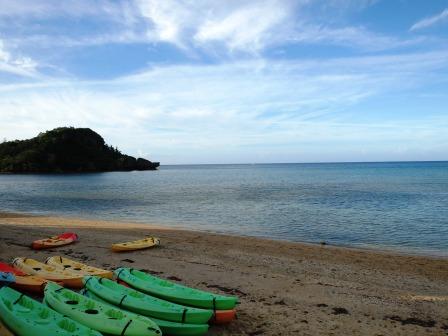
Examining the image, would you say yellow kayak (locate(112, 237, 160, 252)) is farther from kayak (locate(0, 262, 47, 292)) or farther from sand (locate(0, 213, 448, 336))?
kayak (locate(0, 262, 47, 292))

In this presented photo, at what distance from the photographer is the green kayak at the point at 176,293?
22.9 feet

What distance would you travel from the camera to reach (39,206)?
33531mm

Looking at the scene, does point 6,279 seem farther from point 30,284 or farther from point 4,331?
point 4,331

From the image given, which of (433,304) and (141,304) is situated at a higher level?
(141,304)

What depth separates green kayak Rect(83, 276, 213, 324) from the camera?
20.9 ft

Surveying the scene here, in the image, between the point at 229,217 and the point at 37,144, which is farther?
the point at 37,144

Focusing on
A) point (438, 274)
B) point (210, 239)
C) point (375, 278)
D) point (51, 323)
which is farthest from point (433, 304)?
point (210, 239)

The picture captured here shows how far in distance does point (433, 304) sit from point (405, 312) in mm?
1056

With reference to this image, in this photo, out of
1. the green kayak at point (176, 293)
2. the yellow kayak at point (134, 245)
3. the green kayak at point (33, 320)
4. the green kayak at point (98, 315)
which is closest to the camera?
the green kayak at point (33, 320)

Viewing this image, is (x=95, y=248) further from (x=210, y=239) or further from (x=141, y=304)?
(x=141, y=304)

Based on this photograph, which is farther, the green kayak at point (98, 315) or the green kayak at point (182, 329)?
the green kayak at point (182, 329)

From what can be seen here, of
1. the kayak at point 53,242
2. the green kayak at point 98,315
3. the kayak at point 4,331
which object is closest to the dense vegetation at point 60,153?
the kayak at point 53,242

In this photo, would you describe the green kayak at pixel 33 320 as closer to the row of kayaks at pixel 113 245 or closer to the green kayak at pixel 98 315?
the green kayak at pixel 98 315

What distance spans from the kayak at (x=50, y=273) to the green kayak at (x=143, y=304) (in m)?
0.83
